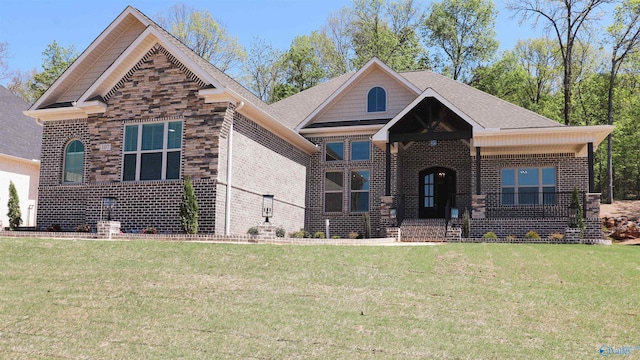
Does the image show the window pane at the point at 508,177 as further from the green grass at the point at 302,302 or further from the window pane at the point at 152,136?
the window pane at the point at 152,136

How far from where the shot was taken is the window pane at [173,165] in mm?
16766

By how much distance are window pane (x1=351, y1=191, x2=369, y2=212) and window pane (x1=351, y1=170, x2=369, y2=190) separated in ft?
0.79

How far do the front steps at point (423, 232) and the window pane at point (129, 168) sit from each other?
29.6 ft

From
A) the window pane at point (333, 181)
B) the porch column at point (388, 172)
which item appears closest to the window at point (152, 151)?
the porch column at point (388, 172)

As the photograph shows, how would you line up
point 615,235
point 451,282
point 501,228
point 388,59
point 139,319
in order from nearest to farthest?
point 139,319
point 451,282
point 501,228
point 615,235
point 388,59

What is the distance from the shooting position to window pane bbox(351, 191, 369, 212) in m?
22.3

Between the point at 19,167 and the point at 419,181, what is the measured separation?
17708 mm

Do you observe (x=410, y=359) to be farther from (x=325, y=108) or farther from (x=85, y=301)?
(x=325, y=108)

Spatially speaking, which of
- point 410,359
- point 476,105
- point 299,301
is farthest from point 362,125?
point 410,359

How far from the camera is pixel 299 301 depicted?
8398mm

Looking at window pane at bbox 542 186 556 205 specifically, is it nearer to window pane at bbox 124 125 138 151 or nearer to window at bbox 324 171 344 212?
window at bbox 324 171 344 212

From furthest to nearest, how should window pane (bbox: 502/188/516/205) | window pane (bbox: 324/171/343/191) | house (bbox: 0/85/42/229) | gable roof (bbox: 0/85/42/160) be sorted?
1. gable roof (bbox: 0/85/42/160)
2. house (bbox: 0/85/42/229)
3. window pane (bbox: 324/171/343/191)
4. window pane (bbox: 502/188/516/205)

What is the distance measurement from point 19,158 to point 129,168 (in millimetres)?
10501

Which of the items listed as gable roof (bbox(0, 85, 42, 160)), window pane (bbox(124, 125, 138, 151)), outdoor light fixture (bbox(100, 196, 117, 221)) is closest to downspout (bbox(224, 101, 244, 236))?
window pane (bbox(124, 125, 138, 151))
